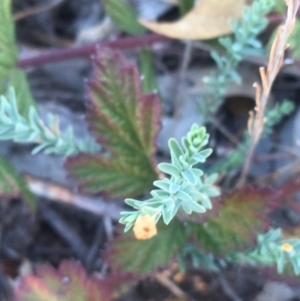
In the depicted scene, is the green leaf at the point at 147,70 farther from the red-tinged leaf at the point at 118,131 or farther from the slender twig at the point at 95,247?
the slender twig at the point at 95,247

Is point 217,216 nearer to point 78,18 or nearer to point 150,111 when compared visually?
point 150,111

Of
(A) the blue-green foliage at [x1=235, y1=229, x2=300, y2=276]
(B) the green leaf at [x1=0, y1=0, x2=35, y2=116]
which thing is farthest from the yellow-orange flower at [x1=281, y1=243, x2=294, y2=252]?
(B) the green leaf at [x1=0, y1=0, x2=35, y2=116]

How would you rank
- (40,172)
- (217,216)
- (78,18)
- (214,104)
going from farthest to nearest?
(78,18), (40,172), (214,104), (217,216)

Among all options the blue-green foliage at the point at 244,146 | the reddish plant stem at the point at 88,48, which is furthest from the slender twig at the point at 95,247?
the reddish plant stem at the point at 88,48

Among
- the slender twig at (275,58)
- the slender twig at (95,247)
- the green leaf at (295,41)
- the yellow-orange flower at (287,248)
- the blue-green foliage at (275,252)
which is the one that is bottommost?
the slender twig at (95,247)

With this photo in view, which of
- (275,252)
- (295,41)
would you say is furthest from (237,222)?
(295,41)

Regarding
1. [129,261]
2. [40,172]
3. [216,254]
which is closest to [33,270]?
[40,172]

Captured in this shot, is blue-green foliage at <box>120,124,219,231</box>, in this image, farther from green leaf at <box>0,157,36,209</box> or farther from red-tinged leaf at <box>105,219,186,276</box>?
green leaf at <box>0,157,36,209</box>
